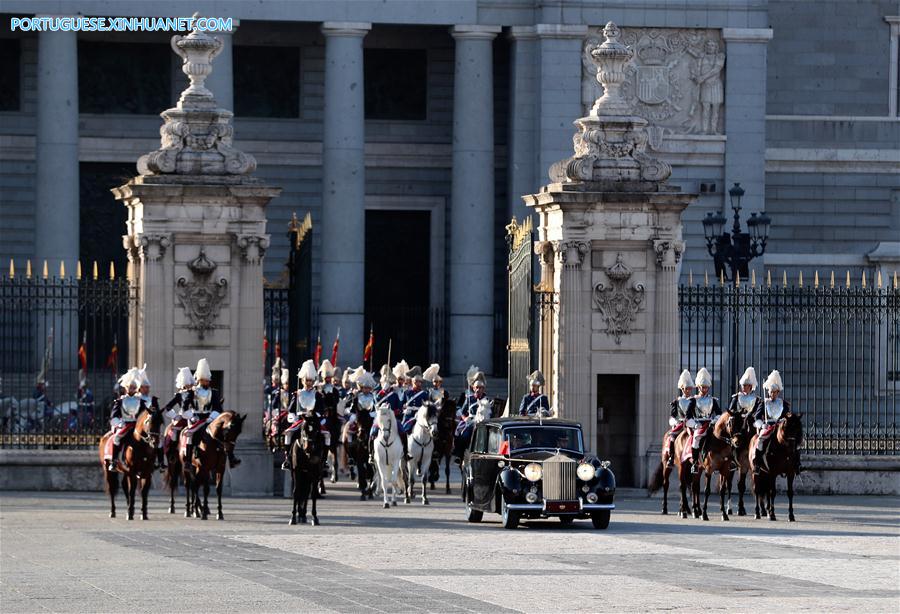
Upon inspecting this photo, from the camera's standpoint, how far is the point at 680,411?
89.1 ft

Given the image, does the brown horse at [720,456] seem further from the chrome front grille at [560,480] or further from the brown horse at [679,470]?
the chrome front grille at [560,480]

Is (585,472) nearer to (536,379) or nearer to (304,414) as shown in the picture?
(304,414)

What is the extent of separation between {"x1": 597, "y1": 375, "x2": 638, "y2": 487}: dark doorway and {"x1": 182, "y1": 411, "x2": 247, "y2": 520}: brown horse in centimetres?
582

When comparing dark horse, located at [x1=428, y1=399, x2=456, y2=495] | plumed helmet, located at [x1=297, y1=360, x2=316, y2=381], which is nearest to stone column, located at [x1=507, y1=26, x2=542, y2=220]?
dark horse, located at [x1=428, y1=399, x2=456, y2=495]

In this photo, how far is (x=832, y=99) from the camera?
54.0m

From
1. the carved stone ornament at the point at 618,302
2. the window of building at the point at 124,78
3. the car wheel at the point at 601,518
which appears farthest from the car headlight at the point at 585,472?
the window of building at the point at 124,78

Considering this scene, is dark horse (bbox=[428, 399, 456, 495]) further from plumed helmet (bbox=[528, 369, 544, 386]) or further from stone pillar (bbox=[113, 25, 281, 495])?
stone pillar (bbox=[113, 25, 281, 495])

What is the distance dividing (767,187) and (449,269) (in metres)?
7.79

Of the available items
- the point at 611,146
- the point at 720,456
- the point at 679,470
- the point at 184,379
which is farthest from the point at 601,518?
the point at 611,146

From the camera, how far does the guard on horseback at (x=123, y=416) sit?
25.9 m

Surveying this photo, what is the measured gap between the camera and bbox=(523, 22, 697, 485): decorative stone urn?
29141mm

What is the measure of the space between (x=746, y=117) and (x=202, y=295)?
24.4 metres

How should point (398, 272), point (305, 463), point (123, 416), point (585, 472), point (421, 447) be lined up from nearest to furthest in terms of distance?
point (585, 472)
point (305, 463)
point (123, 416)
point (421, 447)
point (398, 272)

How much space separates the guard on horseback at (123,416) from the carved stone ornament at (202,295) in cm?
311
